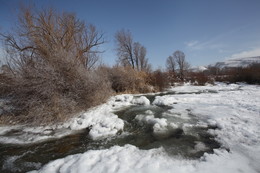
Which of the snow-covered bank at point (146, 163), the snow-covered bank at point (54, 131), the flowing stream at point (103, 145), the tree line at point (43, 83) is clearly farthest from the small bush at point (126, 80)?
the snow-covered bank at point (146, 163)

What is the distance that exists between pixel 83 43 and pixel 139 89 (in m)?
7.73

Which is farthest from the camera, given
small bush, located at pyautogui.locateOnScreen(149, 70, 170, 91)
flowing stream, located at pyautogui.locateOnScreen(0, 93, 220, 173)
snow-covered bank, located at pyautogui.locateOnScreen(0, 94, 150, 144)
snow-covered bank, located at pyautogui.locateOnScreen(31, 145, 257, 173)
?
small bush, located at pyautogui.locateOnScreen(149, 70, 170, 91)

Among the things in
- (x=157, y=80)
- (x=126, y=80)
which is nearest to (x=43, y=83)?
(x=126, y=80)

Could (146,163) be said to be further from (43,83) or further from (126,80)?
(126,80)

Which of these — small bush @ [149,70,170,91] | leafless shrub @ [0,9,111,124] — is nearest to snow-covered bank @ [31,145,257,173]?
leafless shrub @ [0,9,111,124]

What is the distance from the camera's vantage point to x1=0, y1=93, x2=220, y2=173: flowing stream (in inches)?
92.3

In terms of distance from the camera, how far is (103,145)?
286 cm

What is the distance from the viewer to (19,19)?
27.3 feet

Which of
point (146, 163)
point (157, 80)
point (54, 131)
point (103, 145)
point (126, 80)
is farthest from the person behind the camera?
point (157, 80)

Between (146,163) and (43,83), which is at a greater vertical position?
(43,83)

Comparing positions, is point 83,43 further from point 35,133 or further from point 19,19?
point 35,133

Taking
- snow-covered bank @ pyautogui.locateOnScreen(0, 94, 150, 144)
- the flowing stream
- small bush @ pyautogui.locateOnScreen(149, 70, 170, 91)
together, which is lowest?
the flowing stream

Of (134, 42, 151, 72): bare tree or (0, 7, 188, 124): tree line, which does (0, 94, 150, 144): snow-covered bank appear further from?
(134, 42, 151, 72): bare tree

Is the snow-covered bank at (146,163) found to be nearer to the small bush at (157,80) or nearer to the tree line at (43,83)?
the tree line at (43,83)
